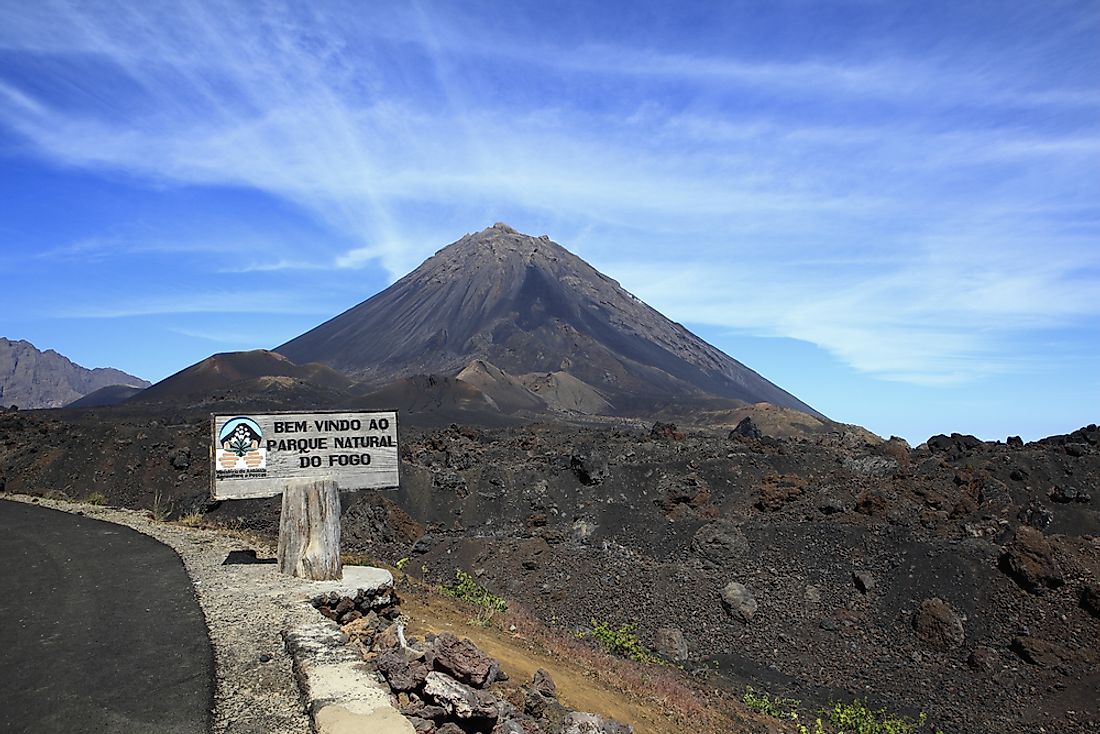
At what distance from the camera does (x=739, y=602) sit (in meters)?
14.4

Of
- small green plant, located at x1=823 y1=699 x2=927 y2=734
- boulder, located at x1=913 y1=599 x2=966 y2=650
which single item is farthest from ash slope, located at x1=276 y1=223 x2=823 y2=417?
small green plant, located at x1=823 y1=699 x2=927 y2=734

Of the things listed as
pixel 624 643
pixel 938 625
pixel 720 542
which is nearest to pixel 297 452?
pixel 624 643

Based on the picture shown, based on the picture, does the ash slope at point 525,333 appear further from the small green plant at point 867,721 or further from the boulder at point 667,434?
the small green plant at point 867,721

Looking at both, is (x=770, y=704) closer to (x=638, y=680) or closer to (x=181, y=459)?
(x=638, y=680)

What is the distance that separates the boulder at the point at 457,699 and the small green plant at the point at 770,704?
20.9 feet

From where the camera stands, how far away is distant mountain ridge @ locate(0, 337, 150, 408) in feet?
508

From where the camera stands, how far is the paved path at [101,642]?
14.7 ft

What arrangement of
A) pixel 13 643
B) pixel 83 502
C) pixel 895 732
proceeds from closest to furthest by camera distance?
pixel 13 643 → pixel 895 732 → pixel 83 502

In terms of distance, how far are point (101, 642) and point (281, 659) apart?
4.82ft

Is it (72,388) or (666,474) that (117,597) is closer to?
(666,474)

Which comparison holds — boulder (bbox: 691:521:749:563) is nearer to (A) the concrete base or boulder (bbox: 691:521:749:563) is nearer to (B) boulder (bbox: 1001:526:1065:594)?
(B) boulder (bbox: 1001:526:1065:594)

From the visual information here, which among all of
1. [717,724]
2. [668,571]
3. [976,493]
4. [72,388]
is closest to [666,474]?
[668,571]

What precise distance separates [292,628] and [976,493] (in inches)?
720

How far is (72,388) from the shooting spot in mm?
169000
